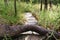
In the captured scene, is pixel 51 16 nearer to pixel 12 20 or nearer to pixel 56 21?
pixel 56 21

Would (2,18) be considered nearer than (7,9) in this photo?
Yes

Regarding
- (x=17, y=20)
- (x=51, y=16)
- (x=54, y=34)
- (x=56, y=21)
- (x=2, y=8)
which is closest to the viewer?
(x=54, y=34)

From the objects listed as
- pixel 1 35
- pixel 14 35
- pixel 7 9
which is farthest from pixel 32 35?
pixel 7 9

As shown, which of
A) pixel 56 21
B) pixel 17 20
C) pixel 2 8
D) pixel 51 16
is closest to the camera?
pixel 56 21

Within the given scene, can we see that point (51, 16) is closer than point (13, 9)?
Yes

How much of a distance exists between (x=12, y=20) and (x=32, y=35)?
5.54 feet

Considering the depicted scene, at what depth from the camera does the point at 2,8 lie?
722 cm

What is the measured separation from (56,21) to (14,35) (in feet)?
4.69

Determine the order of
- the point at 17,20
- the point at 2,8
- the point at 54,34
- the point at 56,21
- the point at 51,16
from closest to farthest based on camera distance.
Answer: the point at 54,34, the point at 56,21, the point at 51,16, the point at 17,20, the point at 2,8

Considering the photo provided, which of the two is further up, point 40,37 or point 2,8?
point 2,8

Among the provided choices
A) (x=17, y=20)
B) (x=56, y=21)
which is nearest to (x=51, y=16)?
(x=56, y=21)

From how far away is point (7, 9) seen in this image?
287 inches

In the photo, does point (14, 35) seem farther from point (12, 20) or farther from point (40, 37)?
point (12, 20)

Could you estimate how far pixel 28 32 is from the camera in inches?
195
